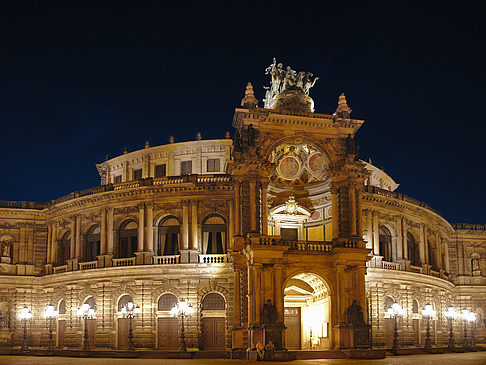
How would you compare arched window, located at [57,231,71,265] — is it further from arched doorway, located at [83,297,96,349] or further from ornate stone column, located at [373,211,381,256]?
ornate stone column, located at [373,211,381,256]

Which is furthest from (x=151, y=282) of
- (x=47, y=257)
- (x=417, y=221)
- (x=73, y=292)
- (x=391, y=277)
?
(x=417, y=221)

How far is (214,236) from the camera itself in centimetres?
4775

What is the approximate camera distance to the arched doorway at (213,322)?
148 feet

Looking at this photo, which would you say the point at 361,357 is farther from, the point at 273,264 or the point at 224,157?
the point at 224,157

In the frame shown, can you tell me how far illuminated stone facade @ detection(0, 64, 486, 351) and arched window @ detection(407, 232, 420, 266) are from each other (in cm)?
9

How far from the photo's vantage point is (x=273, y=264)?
3634 centimetres

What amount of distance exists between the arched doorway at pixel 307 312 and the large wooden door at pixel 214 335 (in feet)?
15.7

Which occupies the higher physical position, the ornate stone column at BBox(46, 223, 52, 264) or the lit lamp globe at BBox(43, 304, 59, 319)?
the ornate stone column at BBox(46, 223, 52, 264)

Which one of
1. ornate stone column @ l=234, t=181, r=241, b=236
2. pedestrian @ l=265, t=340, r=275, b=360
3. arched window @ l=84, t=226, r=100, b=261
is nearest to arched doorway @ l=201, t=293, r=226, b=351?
ornate stone column @ l=234, t=181, r=241, b=236

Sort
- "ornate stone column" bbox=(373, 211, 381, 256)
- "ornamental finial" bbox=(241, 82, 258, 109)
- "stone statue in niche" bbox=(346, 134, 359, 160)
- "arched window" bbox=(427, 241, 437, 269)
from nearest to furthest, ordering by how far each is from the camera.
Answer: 1. "ornamental finial" bbox=(241, 82, 258, 109)
2. "stone statue in niche" bbox=(346, 134, 359, 160)
3. "ornate stone column" bbox=(373, 211, 381, 256)
4. "arched window" bbox=(427, 241, 437, 269)

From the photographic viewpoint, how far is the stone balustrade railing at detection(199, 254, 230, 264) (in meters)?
46.2

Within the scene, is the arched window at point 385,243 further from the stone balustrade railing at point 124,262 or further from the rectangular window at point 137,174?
the rectangular window at point 137,174

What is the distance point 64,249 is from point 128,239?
748 centimetres

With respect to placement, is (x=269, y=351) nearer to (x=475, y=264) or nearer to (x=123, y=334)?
(x=123, y=334)
